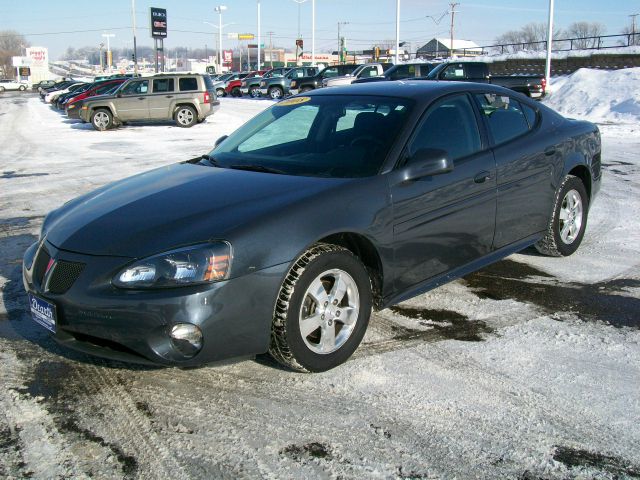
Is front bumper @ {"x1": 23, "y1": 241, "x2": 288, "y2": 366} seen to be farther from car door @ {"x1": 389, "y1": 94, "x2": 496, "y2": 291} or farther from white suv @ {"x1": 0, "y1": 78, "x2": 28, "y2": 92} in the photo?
white suv @ {"x1": 0, "y1": 78, "x2": 28, "y2": 92}

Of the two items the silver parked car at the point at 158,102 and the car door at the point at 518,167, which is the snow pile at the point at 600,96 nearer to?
the silver parked car at the point at 158,102

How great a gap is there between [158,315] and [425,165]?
1812mm

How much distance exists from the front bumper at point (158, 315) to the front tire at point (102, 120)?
18.8 m

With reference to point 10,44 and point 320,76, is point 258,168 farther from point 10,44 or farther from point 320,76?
point 10,44

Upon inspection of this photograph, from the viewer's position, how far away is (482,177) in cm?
444

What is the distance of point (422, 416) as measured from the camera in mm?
3115

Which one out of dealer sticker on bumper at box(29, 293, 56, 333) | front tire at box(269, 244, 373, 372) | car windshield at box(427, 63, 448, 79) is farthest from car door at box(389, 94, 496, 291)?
car windshield at box(427, 63, 448, 79)

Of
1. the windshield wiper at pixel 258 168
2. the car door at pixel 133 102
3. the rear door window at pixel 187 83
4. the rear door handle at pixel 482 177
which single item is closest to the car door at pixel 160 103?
the car door at pixel 133 102

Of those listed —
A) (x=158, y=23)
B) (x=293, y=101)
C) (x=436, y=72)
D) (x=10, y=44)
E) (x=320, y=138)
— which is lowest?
(x=320, y=138)

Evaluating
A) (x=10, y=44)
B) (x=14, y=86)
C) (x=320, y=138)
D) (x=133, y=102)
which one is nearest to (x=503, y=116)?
(x=320, y=138)

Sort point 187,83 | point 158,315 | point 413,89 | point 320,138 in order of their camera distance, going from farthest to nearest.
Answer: point 187,83 → point 413,89 → point 320,138 → point 158,315

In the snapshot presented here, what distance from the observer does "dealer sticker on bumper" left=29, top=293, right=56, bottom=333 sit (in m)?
3.34

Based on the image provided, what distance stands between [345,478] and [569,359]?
5.75 feet

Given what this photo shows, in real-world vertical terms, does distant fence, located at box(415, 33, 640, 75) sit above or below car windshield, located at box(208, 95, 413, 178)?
above
